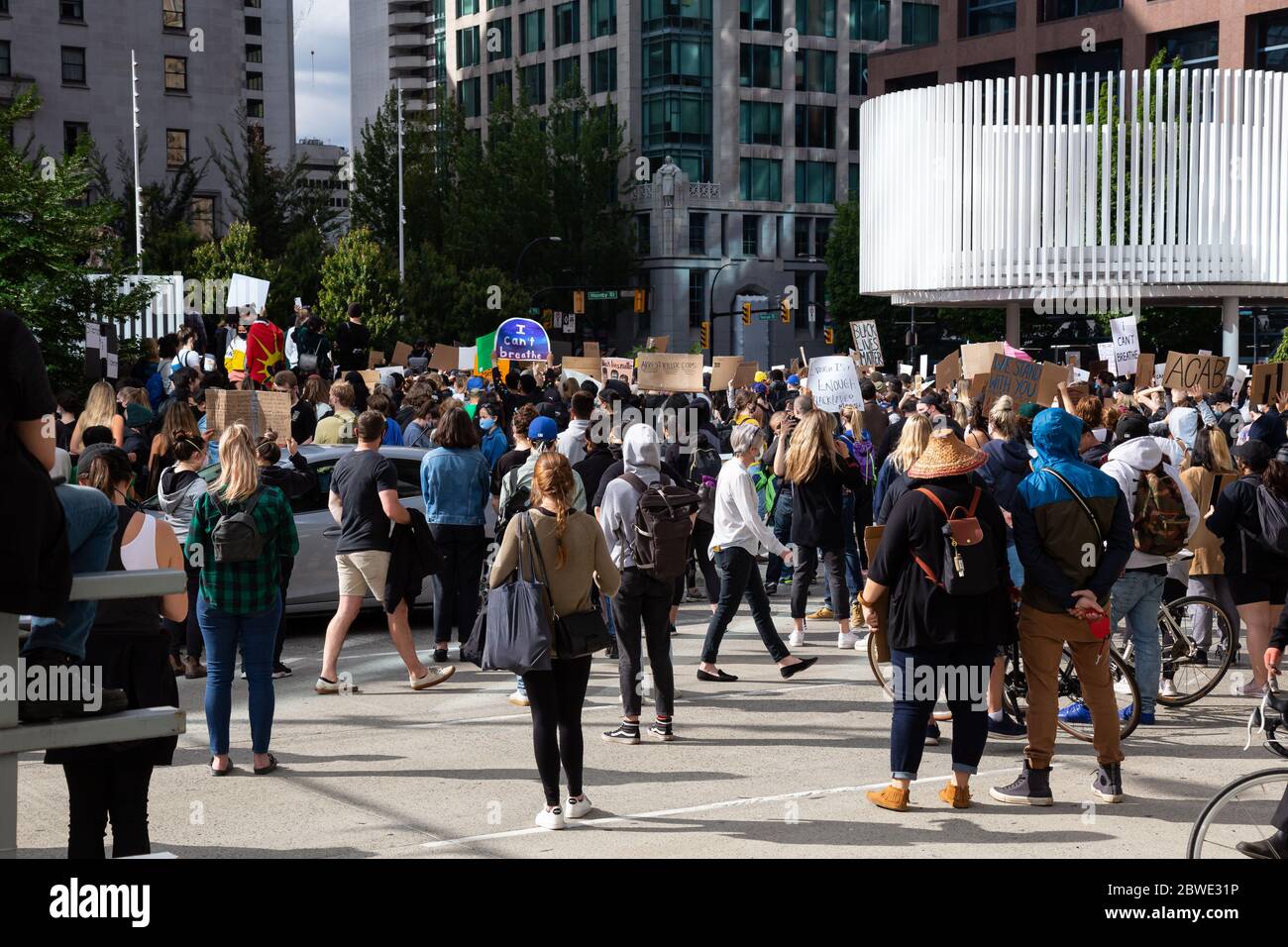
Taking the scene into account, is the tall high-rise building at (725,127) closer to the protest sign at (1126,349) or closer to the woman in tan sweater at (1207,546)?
the protest sign at (1126,349)

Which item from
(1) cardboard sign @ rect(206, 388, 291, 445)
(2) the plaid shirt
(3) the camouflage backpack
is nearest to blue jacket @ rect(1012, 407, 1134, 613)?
(3) the camouflage backpack

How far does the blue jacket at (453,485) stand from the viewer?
464 inches

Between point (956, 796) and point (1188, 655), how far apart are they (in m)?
3.28

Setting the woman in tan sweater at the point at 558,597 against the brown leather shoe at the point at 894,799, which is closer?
the woman in tan sweater at the point at 558,597

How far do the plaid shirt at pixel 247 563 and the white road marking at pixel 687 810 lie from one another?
6.96ft

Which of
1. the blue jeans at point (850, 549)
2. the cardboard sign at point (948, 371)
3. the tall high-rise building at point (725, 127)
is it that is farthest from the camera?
the tall high-rise building at point (725, 127)

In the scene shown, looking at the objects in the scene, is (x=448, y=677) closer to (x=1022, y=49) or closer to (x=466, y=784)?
(x=466, y=784)

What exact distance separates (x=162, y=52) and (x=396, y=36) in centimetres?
6455

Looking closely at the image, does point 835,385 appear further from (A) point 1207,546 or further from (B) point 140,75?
(B) point 140,75

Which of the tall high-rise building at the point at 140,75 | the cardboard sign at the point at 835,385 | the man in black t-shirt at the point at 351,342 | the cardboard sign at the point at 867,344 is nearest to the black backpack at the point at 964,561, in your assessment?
the cardboard sign at the point at 835,385

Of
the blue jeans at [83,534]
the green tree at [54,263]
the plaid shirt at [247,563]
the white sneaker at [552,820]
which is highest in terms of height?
the green tree at [54,263]

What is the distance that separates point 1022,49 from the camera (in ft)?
218

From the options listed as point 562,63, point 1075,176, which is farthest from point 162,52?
point 1075,176

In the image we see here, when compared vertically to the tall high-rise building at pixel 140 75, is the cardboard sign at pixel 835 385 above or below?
below
